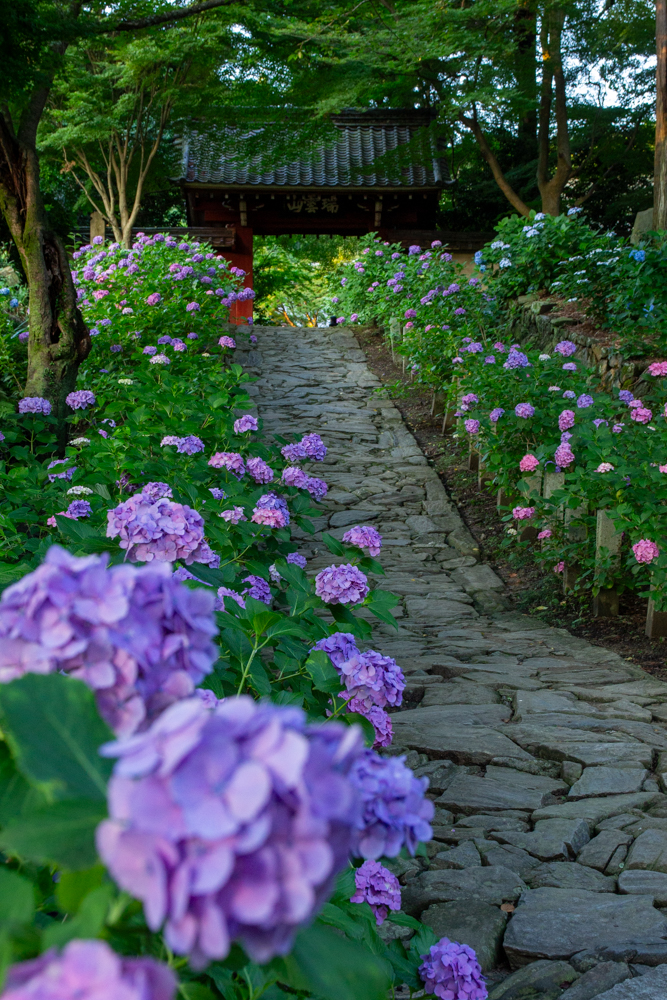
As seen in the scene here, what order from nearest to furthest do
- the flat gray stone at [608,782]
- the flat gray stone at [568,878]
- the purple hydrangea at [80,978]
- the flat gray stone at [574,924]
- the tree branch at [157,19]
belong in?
the purple hydrangea at [80,978] → the flat gray stone at [574,924] → the flat gray stone at [568,878] → the flat gray stone at [608,782] → the tree branch at [157,19]

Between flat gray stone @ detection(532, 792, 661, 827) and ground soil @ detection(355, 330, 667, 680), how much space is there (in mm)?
1129

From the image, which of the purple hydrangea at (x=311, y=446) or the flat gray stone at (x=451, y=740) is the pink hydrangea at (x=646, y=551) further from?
the purple hydrangea at (x=311, y=446)

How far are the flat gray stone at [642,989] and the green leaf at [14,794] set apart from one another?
4.50 feet

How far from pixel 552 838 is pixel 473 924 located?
1.55 feet

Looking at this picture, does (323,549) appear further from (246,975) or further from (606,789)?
(246,975)

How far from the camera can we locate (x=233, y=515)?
244 cm

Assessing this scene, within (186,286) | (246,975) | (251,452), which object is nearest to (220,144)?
(186,286)

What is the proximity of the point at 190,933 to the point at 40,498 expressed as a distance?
2603mm

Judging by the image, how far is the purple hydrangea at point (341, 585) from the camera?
1.80 m

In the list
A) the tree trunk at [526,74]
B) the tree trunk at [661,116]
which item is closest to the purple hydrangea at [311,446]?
the tree trunk at [661,116]

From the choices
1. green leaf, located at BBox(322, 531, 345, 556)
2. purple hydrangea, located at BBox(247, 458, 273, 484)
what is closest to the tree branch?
purple hydrangea, located at BBox(247, 458, 273, 484)

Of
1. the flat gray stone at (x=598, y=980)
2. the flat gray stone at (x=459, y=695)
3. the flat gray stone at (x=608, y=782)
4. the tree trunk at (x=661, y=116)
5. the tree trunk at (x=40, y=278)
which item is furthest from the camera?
the tree trunk at (x=661, y=116)

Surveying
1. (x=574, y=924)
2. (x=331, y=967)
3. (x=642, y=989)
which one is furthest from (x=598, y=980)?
(x=331, y=967)

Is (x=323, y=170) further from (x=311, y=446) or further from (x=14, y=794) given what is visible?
(x=14, y=794)
